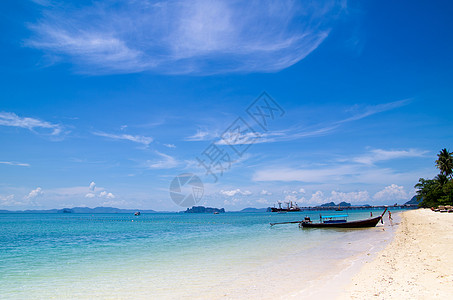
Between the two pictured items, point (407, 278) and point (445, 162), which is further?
point (445, 162)

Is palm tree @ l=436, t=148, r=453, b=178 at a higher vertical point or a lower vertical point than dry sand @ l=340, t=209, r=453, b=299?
higher

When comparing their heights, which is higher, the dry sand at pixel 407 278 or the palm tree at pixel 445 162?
the palm tree at pixel 445 162

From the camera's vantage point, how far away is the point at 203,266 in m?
15.4

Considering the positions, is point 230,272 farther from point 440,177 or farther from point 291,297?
point 440,177

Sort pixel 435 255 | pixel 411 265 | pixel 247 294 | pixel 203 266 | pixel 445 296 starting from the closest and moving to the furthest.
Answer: pixel 445 296, pixel 247 294, pixel 411 265, pixel 435 255, pixel 203 266

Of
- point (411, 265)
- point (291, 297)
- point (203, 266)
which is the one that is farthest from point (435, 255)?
point (203, 266)

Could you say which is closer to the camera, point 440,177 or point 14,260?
point 14,260

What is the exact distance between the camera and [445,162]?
64.6 m

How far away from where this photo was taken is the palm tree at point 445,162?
209ft

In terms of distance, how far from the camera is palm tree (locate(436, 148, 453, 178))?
63806mm

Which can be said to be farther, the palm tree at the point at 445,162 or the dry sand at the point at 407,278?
the palm tree at the point at 445,162

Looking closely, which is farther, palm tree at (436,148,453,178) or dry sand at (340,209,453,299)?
palm tree at (436,148,453,178)

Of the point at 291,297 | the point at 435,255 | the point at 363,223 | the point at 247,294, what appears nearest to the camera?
the point at 291,297

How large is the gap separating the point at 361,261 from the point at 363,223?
1090 inches
